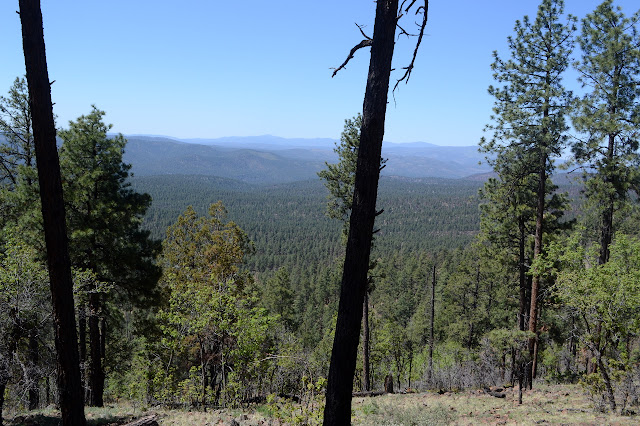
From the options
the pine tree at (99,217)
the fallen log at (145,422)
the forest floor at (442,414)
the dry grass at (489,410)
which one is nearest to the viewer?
the fallen log at (145,422)

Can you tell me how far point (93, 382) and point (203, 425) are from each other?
632 centimetres

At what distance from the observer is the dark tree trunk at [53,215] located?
384 centimetres

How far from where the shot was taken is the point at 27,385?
6.41 meters

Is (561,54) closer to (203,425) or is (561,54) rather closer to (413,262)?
(203,425)

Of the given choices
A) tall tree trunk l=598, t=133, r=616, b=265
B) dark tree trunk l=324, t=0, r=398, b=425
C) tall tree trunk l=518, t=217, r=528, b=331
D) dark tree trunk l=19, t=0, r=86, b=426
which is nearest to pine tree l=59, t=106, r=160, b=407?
dark tree trunk l=19, t=0, r=86, b=426

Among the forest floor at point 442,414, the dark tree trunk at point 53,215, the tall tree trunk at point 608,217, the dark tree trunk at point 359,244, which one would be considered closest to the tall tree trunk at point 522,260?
the tall tree trunk at point 608,217

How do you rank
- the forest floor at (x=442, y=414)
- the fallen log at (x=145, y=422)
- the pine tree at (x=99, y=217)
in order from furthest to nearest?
the pine tree at (x=99, y=217) < the forest floor at (x=442, y=414) < the fallen log at (x=145, y=422)

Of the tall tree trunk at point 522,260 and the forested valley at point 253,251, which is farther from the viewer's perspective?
the tall tree trunk at point 522,260

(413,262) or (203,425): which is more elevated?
(203,425)

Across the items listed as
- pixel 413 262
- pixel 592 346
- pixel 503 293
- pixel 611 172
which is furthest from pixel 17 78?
pixel 413 262

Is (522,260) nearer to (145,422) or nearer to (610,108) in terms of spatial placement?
(610,108)

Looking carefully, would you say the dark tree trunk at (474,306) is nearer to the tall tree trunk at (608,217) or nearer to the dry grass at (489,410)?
the dry grass at (489,410)

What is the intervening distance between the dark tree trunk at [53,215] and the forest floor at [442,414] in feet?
8.74

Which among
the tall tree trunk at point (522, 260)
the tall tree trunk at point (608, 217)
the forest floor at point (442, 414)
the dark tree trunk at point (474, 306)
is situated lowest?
the dark tree trunk at point (474, 306)
